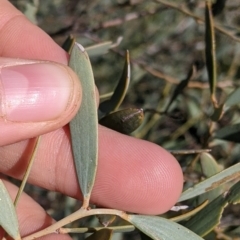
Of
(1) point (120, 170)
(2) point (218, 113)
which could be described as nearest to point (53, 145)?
(1) point (120, 170)

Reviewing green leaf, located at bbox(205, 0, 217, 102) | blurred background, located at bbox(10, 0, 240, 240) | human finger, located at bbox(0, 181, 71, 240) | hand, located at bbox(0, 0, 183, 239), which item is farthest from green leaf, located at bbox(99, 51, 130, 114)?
blurred background, located at bbox(10, 0, 240, 240)

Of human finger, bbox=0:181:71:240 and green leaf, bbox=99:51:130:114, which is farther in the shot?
human finger, bbox=0:181:71:240

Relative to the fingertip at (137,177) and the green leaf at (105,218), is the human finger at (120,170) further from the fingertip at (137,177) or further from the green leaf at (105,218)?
the green leaf at (105,218)

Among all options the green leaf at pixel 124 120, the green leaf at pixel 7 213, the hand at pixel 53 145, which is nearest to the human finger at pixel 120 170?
the hand at pixel 53 145

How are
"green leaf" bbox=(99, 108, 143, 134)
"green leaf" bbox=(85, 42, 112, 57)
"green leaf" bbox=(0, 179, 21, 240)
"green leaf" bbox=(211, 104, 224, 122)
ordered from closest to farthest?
"green leaf" bbox=(0, 179, 21, 240)
"green leaf" bbox=(99, 108, 143, 134)
"green leaf" bbox=(211, 104, 224, 122)
"green leaf" bbox=(85, 42, 112, 57)

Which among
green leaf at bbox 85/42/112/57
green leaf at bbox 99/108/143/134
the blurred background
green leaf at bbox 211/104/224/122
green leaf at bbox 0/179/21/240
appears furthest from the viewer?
the blurred background

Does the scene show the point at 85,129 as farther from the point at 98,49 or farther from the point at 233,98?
the point at 98,49

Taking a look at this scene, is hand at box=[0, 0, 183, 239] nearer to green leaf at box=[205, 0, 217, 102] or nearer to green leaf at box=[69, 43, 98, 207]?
green leaf at box=[69, 43, 98, 207]

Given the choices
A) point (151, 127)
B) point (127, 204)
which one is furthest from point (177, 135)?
point (127, 204)
